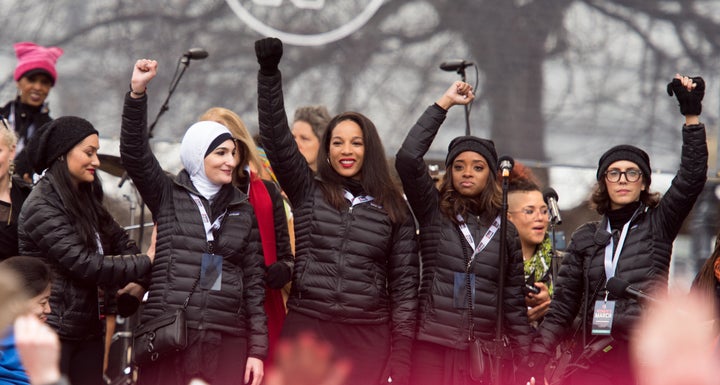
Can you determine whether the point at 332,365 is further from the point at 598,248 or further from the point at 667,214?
the point at 667,214

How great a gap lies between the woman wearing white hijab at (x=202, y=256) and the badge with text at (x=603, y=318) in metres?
1.63

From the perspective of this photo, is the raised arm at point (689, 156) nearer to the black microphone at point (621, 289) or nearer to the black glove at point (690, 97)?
the black glove at point (690, 97)

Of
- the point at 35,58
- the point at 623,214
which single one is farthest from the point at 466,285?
the point at 35,58

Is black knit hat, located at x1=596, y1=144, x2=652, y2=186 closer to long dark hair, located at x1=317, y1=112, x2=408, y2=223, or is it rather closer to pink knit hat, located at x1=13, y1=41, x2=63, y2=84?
long dark hair, located at x1=317, y1=112, x2=408, y2=223

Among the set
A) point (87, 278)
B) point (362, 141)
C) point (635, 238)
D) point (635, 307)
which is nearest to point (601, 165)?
point (635, 238)

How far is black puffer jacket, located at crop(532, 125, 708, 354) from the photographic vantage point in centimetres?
513

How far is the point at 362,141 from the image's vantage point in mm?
5344

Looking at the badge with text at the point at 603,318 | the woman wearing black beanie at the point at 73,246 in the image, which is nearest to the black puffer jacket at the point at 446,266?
the badge with text at the point at 603,318

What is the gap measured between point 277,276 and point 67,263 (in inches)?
38.9

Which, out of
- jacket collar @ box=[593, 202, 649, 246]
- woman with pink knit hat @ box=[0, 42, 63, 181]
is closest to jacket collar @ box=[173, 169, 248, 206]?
jacket collar @ box=[593, 202, 649, 246]

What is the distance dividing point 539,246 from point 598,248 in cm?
113

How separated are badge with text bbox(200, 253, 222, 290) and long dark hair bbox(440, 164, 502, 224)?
1.24 m

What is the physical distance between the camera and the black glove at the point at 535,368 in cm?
528

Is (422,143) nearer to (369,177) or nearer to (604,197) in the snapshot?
(369,177)
